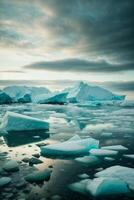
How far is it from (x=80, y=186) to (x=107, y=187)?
0.37m

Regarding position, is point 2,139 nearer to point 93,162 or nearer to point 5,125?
point 5,125

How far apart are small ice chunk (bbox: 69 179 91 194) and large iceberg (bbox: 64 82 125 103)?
38.2m

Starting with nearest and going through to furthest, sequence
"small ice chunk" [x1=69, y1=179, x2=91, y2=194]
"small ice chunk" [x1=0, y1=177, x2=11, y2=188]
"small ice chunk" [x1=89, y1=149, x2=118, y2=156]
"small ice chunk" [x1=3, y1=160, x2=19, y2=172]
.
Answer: "small ice chunk" [x1=69, y1=179, x2=91, y2=194] < "small ice chunk" [x1=0, y1=177, x2=11, y2=188] < "small ice chunk" [x1=3, y1=160, x2=19, y2=172] < "small ice chunk" [x1=89, y1=149, x2=118, y2=156]

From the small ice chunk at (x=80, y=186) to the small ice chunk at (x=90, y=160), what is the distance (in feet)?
2.78

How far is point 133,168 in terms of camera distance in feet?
13.4

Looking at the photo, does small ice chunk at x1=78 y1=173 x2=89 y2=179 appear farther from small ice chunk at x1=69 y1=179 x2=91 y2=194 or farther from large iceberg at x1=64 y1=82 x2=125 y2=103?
large iceberg at x1=64 y1=82 x2=125 y2=103

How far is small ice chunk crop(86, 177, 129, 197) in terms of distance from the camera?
309cm

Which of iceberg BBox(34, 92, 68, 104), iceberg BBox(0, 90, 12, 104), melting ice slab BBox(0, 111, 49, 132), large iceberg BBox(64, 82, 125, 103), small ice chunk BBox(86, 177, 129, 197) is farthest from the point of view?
large iceberg BBox(64, 82, 125, 103)

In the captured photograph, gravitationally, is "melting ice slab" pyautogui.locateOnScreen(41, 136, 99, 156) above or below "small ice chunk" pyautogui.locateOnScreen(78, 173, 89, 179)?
above

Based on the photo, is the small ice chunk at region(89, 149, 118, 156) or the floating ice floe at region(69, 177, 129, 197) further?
the small ice chunk at region(89, 149, 118, 156)

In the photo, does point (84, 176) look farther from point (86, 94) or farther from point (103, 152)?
point (86, 94)

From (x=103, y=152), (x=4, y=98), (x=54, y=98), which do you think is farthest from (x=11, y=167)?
(x=4, y=98)

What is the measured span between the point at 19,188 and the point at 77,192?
0.73 m

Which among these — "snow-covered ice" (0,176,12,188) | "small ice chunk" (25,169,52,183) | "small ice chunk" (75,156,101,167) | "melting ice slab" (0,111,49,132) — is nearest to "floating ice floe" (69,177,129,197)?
"small ice chunk" (25,169,52,183)
